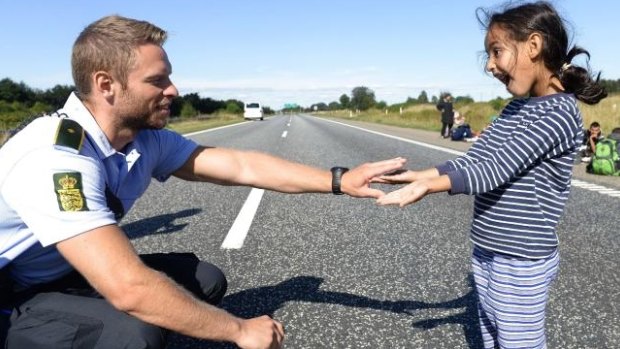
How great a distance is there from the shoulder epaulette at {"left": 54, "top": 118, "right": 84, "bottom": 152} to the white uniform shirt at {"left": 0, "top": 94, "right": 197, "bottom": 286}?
0.02 m

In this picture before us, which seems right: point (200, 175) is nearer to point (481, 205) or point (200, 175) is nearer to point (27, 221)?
point (27, 221)

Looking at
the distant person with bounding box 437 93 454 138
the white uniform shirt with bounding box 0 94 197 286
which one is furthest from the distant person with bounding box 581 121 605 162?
the white uniform shirt with bounding box 0 94 197 286

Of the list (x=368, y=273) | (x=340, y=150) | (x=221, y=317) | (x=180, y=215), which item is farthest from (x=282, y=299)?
(x=340, y=150)

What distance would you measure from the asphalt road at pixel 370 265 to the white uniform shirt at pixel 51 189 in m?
0.94

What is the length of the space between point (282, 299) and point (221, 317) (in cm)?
157

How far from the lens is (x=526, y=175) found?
2023 millimetres

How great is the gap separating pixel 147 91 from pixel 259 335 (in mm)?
1120

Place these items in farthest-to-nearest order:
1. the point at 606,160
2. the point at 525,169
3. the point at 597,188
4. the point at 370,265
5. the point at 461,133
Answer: the point at 461,133 → the point at 606,160 → the point at 597,188 → the point at 370,265 → the point at 525,169

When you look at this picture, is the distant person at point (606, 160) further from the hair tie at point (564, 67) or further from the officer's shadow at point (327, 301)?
the hair tie at point (564, 67)

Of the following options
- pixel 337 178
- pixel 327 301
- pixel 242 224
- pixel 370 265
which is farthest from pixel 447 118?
pixel 337 178

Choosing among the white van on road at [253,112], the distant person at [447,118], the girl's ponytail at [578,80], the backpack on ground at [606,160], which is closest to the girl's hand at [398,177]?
the girl's ponytail at [578,80]

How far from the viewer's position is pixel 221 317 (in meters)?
1.78

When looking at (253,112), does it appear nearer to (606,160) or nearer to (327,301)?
(606,160)

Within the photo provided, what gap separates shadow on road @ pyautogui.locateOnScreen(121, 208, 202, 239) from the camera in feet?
16.6
